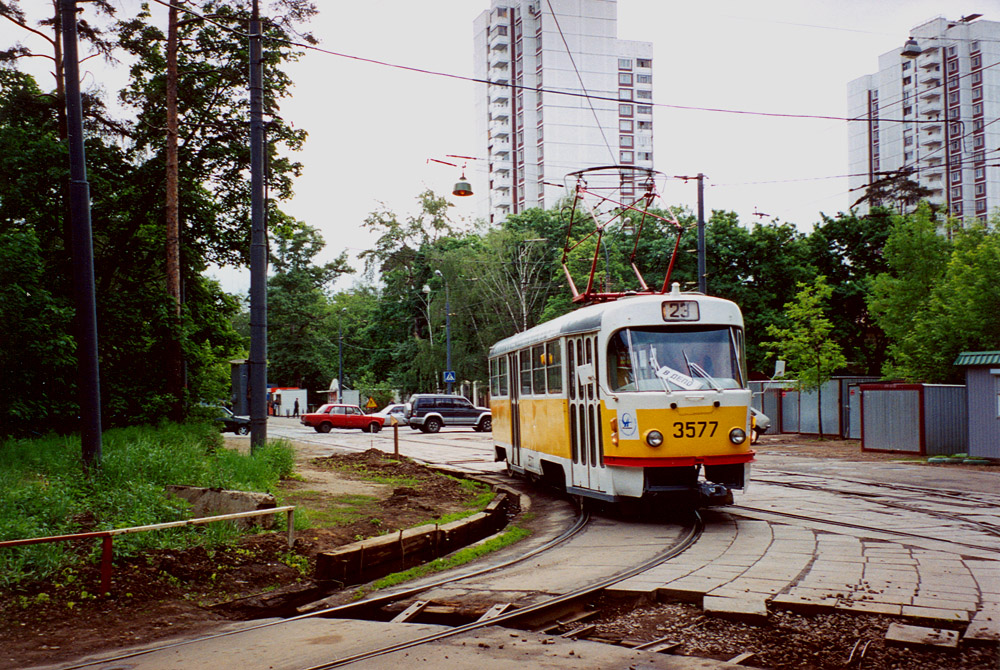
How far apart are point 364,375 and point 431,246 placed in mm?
20302

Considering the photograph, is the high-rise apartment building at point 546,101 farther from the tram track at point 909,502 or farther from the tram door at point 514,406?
the tram track at point 909,502

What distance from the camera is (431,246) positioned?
61.7 meters

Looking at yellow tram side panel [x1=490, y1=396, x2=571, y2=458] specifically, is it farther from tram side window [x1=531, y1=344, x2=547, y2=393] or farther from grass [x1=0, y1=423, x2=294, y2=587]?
grass [x1=0, y1=423, x2=294, y2=587]

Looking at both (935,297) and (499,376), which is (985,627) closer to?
(499,376)

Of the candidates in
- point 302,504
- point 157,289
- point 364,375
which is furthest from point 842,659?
point 364,375

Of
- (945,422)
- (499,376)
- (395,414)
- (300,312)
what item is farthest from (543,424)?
(300,312)

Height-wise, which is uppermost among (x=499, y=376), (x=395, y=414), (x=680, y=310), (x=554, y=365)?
(x=680, y=310)

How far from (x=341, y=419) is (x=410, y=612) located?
1510 inches

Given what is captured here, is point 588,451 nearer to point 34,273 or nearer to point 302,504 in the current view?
point 302,504

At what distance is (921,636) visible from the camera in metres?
5.58

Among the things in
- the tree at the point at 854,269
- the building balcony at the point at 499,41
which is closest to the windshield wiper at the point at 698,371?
the tree at the point at 854,269

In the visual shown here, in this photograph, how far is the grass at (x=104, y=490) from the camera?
8.15m

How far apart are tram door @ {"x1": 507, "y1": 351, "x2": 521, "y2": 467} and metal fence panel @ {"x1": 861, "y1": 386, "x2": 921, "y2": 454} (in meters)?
11.6

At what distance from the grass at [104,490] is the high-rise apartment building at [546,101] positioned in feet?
209
